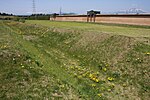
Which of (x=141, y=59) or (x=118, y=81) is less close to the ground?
(x=141, y=59)

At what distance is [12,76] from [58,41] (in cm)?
1446

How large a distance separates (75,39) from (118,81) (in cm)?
1200

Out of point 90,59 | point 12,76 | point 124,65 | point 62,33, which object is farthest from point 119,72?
point 62,33

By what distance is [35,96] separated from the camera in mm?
9656

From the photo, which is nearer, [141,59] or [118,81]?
[118,81]

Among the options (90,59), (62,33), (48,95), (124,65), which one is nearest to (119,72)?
(124,65)

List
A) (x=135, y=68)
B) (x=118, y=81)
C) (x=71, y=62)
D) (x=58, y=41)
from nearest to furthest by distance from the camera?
1. (x=118, y=81)
2. (x=135, y=68)
3. (x=71, y=62)
4. (x=58, y=41)

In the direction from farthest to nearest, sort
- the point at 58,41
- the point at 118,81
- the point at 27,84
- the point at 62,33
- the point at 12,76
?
the point at 62,33, the point at 58,41, the point at 118,81, the point at 12,76, the point at 27,84

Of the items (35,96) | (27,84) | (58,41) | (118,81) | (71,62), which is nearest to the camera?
(35,96)

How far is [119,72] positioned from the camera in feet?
45.0

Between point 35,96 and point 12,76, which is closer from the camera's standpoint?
point 35,96

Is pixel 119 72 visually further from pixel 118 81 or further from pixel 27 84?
pixel 27 84

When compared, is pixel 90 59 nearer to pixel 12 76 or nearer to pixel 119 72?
pixel 119 72

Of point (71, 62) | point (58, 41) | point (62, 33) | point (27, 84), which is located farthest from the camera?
point (62, 33)
